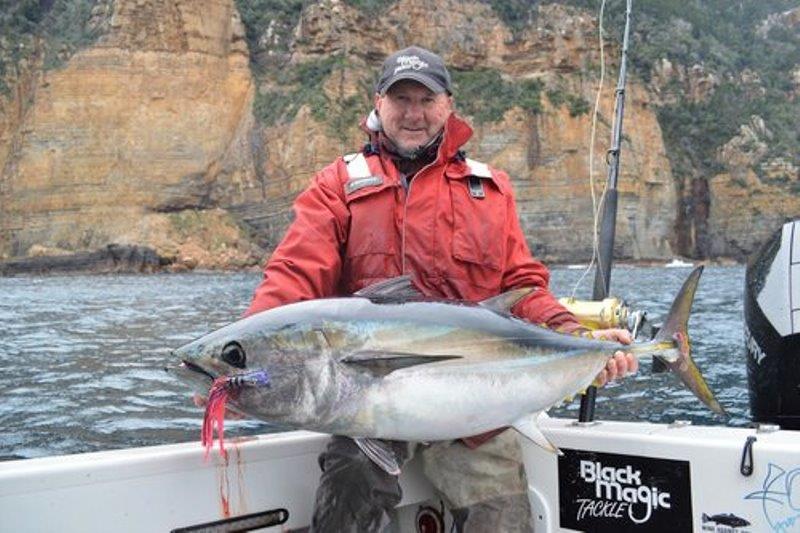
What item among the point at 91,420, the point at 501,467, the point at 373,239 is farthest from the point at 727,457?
the point at 91,420

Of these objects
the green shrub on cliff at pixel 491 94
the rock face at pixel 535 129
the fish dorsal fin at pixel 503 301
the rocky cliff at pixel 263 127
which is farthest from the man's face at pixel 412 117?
the green shrub on cliff at pixel 491 94

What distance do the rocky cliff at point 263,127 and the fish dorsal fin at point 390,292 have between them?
67192mm

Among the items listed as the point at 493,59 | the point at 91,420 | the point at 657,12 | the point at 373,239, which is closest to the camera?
the point at 373,239

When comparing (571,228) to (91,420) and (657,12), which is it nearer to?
(657,12)

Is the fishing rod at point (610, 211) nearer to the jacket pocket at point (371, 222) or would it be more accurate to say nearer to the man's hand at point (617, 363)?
the man's hand at point (617, 363)

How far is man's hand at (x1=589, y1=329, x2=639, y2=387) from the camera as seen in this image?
321 cm

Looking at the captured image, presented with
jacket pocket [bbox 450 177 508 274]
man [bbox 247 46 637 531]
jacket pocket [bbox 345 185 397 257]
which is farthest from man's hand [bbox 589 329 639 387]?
jacket pocket [bbox 345 185 397 257]

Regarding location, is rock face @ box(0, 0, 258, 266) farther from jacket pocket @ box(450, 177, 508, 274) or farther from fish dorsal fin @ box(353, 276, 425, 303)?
fish dorsal fin @ box(353, 276, 425, 303)

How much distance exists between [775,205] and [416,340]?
313 ft

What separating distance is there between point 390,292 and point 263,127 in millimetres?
76272

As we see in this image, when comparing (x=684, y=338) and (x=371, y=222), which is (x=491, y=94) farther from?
(x=684, y=338)

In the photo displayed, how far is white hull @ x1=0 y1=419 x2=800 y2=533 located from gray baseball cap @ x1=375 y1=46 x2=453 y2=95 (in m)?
1.52

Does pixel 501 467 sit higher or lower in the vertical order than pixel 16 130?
lower

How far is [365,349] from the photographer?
2.67 m
